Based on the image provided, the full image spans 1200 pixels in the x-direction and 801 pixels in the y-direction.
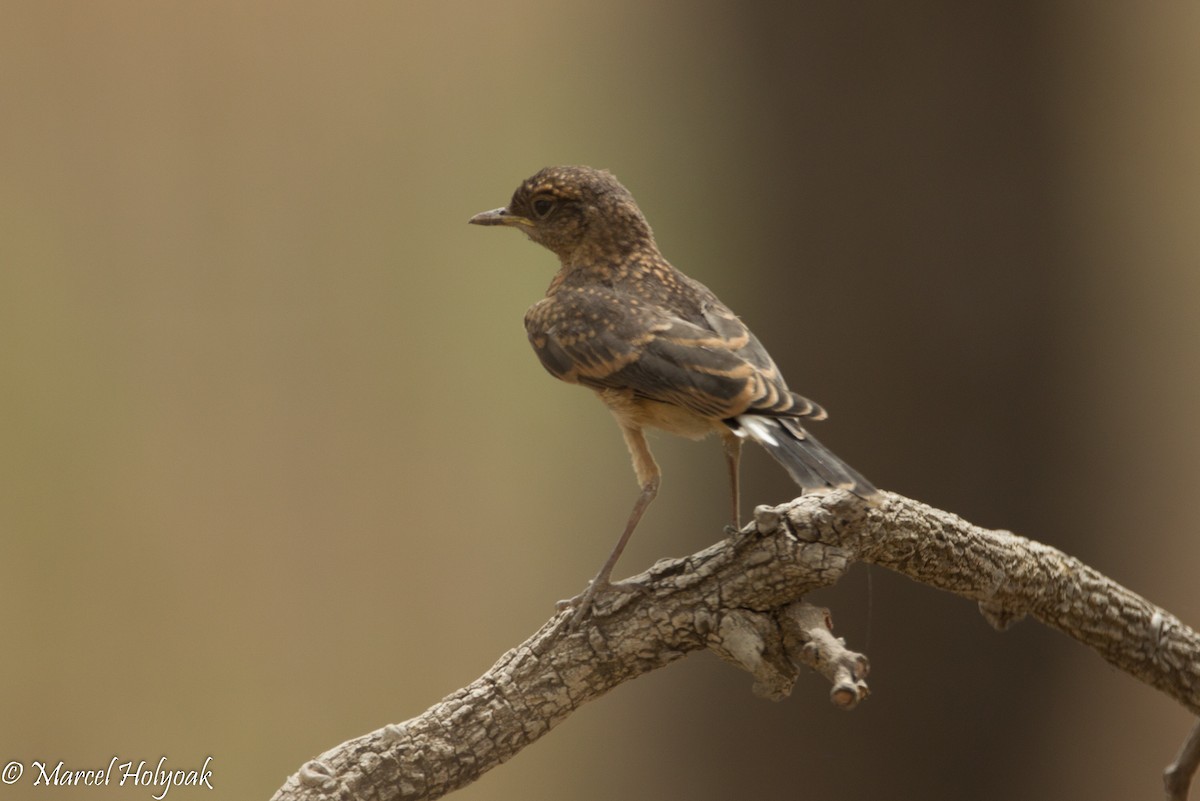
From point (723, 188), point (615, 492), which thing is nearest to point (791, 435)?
point (723, 188)

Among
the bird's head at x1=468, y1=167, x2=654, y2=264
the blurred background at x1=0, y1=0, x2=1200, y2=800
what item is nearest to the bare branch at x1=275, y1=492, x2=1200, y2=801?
the bird's head at x1=468, y1=167, x2=654, y2=264

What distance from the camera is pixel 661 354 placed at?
2.24m

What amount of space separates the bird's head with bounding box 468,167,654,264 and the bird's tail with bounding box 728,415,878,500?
658mm

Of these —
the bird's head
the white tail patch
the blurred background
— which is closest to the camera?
the white tail patch

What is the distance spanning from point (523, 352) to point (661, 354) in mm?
1996

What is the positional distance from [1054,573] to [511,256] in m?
2.42

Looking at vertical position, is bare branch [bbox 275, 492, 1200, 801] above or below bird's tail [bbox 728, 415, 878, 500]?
below

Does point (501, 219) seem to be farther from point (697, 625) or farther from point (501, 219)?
point (697, 625)

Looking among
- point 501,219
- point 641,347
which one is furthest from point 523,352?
point 641,347

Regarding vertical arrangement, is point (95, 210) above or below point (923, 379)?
above

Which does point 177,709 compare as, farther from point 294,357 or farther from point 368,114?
point 368,114

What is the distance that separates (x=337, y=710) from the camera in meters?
4.05

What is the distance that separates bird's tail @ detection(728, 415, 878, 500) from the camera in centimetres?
189

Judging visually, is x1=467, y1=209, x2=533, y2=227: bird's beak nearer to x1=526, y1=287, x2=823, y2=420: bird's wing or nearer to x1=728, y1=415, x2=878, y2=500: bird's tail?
x1=526, y1=287, x2=823, y2=420: bird's wing
